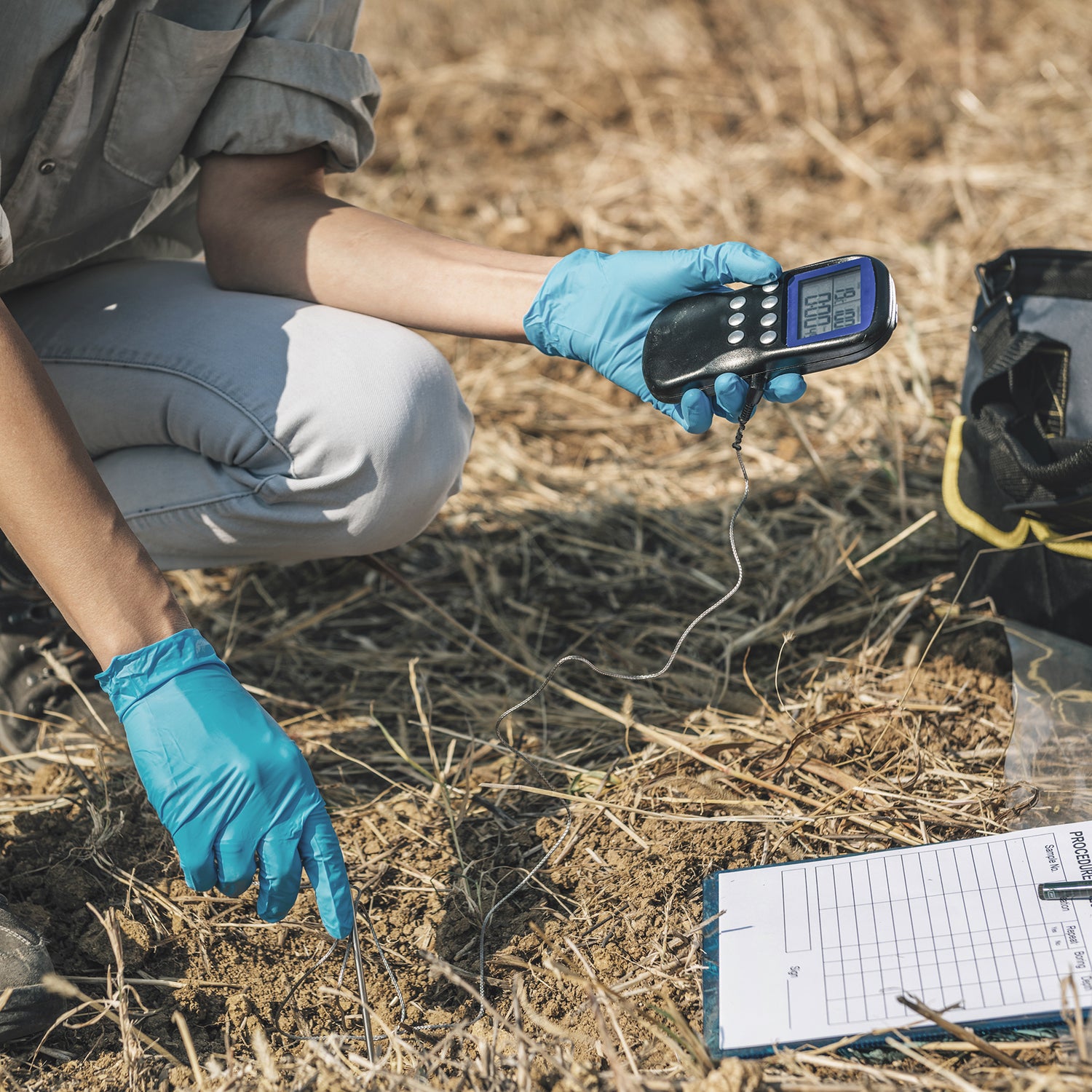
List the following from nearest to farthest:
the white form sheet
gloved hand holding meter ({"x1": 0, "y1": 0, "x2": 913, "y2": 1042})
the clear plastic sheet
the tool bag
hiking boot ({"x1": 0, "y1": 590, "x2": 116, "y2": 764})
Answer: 1. the white form sheet
2. gloved hand holding meter ({"x1": 0, "y1": 0, "x2": 913, "y2": 1042})
3. the clear plastic sheet
4. the tool bag
5. hiking boot ({"x1": 0, "y1": 590, "x2": 116, "y2": 764})

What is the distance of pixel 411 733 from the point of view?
1535mm

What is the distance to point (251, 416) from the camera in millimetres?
1370

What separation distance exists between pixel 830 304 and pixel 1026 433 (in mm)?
436

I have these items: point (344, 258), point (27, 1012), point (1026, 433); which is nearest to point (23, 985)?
point (27, 1012)

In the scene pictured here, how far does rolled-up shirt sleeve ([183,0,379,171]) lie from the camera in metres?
1.38

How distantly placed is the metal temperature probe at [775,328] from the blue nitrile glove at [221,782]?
1.98 ft

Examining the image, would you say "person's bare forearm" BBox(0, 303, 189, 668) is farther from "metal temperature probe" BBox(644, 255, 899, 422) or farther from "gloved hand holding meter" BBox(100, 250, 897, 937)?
"metal temperature probe" BBox(644, 255, 899, 422)

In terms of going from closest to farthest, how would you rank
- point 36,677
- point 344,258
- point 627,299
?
point 627,299
point 344,258
point 36,677

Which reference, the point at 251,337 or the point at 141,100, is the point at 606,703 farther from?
the point at 141,100

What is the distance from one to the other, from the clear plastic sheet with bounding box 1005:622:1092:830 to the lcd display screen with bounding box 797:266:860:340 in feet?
1.82

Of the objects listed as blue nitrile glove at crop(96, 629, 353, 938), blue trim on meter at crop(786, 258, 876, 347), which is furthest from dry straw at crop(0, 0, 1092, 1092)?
blue trim on meter at crop(786, 258, 876, 347)

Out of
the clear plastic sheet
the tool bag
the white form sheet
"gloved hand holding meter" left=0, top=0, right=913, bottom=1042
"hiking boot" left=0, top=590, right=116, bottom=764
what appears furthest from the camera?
"hiking boot" left=0, top=590, right=116, bottom=764

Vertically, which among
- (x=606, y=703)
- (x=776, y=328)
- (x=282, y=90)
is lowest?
(x=606, y=703)

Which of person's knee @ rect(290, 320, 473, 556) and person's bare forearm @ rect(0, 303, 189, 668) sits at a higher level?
person's bare forearm @ rect(0, 303, 189, 668)
